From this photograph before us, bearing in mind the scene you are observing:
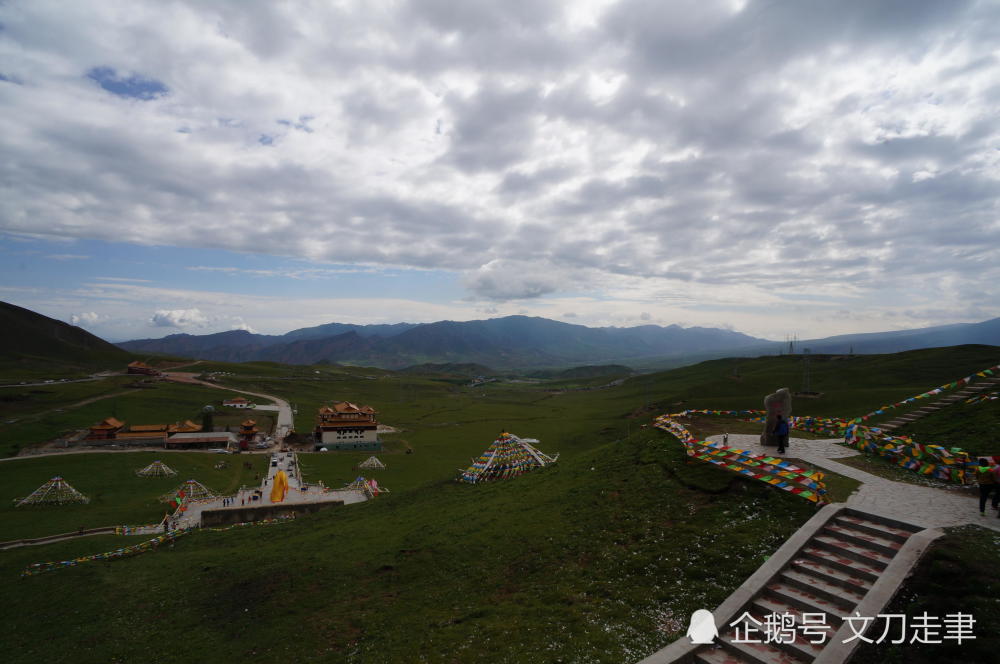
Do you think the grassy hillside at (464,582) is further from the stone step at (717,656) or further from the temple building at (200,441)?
the temple building at (200,441)

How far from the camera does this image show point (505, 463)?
37.6 meters

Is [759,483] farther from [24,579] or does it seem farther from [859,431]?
[24,579]

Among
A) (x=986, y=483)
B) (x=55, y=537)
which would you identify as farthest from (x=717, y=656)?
(x=55, y=537)

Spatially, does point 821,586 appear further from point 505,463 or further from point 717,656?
point 505,463

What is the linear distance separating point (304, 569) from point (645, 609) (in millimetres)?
16530

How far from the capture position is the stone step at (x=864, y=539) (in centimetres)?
1294

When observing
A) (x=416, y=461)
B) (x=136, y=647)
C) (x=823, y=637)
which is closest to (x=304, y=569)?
(x=136, y=647)

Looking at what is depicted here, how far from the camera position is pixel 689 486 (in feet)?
64.6

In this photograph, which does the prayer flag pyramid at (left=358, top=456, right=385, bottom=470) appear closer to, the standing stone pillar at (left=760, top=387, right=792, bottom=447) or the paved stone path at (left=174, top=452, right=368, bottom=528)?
the paved stone path at (left=174, top=452, right=368, bottom=528)

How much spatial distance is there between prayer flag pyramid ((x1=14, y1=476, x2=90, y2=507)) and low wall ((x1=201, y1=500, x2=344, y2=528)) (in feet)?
54.4

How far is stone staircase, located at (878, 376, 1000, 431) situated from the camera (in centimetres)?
2902

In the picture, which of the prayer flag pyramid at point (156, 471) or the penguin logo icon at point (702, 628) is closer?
the penguin logo icon at point (702, 628)

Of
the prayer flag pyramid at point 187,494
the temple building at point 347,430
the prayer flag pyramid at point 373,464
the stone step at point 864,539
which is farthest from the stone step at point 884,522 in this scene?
the temple building at point 347,430

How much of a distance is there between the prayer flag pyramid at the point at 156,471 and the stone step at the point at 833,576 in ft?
223
